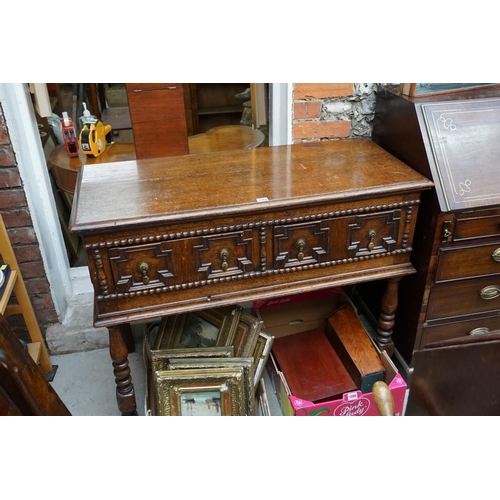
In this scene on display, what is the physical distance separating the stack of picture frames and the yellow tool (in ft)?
2.82

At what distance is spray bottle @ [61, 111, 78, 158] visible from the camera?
2.10 m

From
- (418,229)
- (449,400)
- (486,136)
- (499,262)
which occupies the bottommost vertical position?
(449,400)

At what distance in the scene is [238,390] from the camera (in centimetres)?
151

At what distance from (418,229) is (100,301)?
3.36ft

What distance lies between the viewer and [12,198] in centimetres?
167

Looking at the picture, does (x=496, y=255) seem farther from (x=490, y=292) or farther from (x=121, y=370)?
(x=121, y=370)

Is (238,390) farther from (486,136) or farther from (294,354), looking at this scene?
(486,136)

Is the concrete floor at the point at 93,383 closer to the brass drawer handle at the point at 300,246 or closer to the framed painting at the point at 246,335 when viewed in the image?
the framed painting at the point at 246,335

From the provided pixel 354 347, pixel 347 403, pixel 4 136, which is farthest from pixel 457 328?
pixel 4 136

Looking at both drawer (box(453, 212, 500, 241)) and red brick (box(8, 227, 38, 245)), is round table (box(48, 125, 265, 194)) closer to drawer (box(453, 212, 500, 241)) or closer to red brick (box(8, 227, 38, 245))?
red brick (box(8, 227, 38, 245))

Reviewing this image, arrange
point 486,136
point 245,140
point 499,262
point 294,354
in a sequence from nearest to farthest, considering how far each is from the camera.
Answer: point 486,136, point 499,262, point 294,354, point 245,140

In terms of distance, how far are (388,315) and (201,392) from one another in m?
0.71

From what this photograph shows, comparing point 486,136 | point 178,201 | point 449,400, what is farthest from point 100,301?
point 486,136

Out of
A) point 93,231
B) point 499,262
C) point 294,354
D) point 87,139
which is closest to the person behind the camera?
point 93,231
